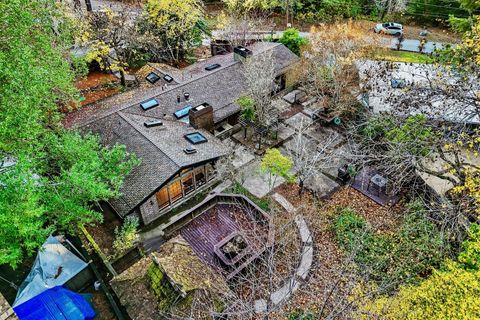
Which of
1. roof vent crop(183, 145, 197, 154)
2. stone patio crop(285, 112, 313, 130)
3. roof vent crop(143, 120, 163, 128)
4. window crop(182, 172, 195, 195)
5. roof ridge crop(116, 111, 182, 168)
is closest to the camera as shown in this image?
roof ridge crop(116, 111, 182, 168)

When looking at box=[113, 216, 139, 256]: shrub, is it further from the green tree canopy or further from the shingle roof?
the shingle roof

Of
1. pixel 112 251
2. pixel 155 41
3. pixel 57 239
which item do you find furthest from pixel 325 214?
pixel 155 41

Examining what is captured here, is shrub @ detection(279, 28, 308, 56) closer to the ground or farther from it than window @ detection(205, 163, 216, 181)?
farther from it

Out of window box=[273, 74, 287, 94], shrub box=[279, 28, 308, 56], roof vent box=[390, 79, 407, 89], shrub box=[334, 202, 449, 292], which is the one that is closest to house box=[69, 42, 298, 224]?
window box=[273, 74, 287, 94]

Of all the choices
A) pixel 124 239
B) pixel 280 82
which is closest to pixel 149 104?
pixel 124 239

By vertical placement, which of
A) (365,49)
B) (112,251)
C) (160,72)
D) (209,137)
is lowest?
(112,251)

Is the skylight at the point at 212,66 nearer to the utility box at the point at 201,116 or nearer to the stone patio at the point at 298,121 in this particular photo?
the utility box at the point at 201,116

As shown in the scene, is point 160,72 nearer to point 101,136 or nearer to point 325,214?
point 101,136

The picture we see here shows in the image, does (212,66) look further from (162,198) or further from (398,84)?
(398,84)
